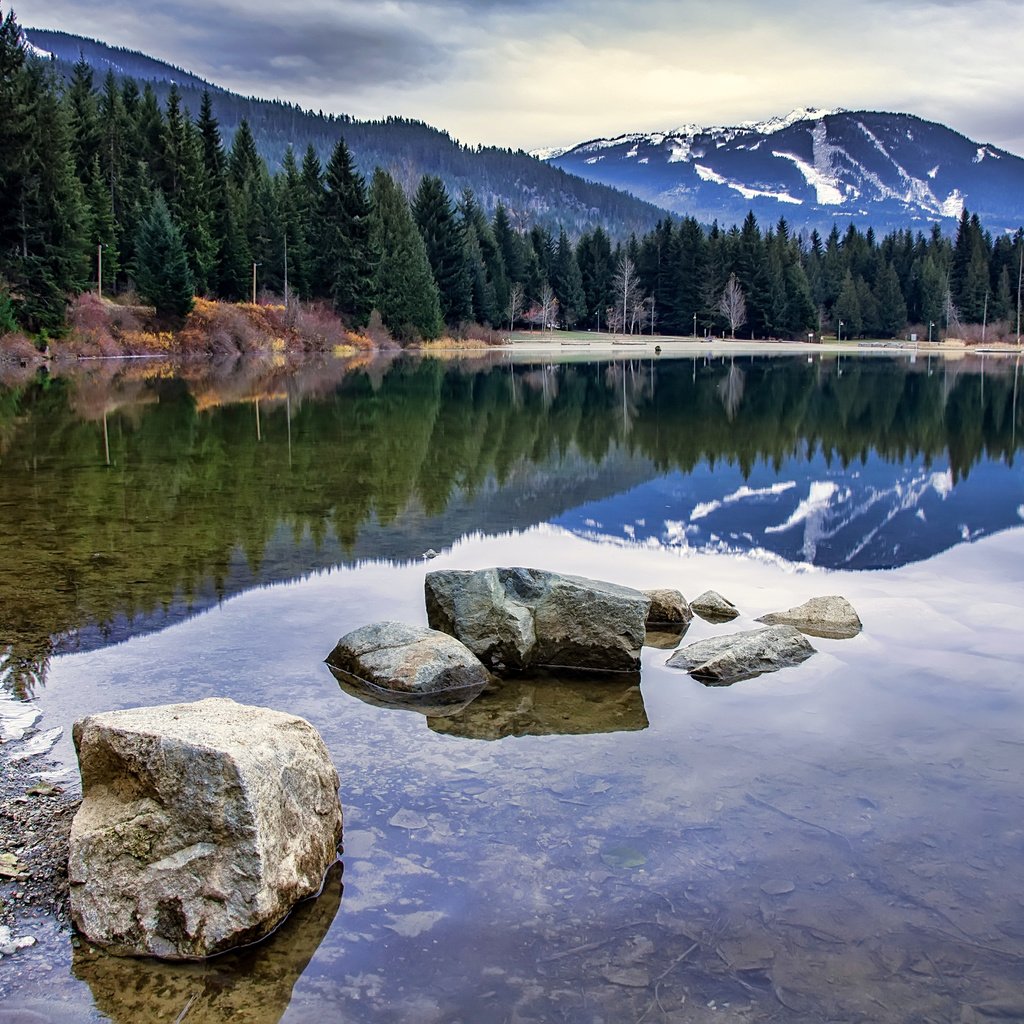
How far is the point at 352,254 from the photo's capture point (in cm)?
8169

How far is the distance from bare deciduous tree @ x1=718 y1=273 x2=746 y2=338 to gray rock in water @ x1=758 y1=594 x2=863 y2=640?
119241 mm

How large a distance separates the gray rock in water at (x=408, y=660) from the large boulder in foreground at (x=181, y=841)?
11.1ft

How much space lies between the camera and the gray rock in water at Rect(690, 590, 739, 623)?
39.3ft

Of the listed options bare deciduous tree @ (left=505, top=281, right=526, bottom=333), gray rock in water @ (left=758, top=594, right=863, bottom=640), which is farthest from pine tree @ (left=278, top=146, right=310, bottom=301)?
gray rock in water @ (left=758, top=594, right=863, bottom=640)

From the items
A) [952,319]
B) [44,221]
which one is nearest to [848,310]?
[952,319]

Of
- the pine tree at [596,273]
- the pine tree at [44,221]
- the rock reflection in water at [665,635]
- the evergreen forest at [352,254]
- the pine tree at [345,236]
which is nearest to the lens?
the rock reflection in water at [665,635]

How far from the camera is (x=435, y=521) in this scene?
16.9 m

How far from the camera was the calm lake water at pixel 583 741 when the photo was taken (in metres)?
5.34

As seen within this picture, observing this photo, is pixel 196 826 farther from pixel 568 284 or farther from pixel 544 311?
pixel 568 284

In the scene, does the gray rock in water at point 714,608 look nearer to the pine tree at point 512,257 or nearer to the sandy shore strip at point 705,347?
the sandy shore strip at point 705,347

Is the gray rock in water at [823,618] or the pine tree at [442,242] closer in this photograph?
the gray rock in water at [823,618]

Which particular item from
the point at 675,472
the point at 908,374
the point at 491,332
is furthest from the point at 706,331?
the point at 675,472

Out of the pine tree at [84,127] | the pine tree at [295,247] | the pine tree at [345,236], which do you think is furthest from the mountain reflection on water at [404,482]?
the pine tree at [295,247]

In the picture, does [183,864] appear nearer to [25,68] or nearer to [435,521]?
[435,521]
